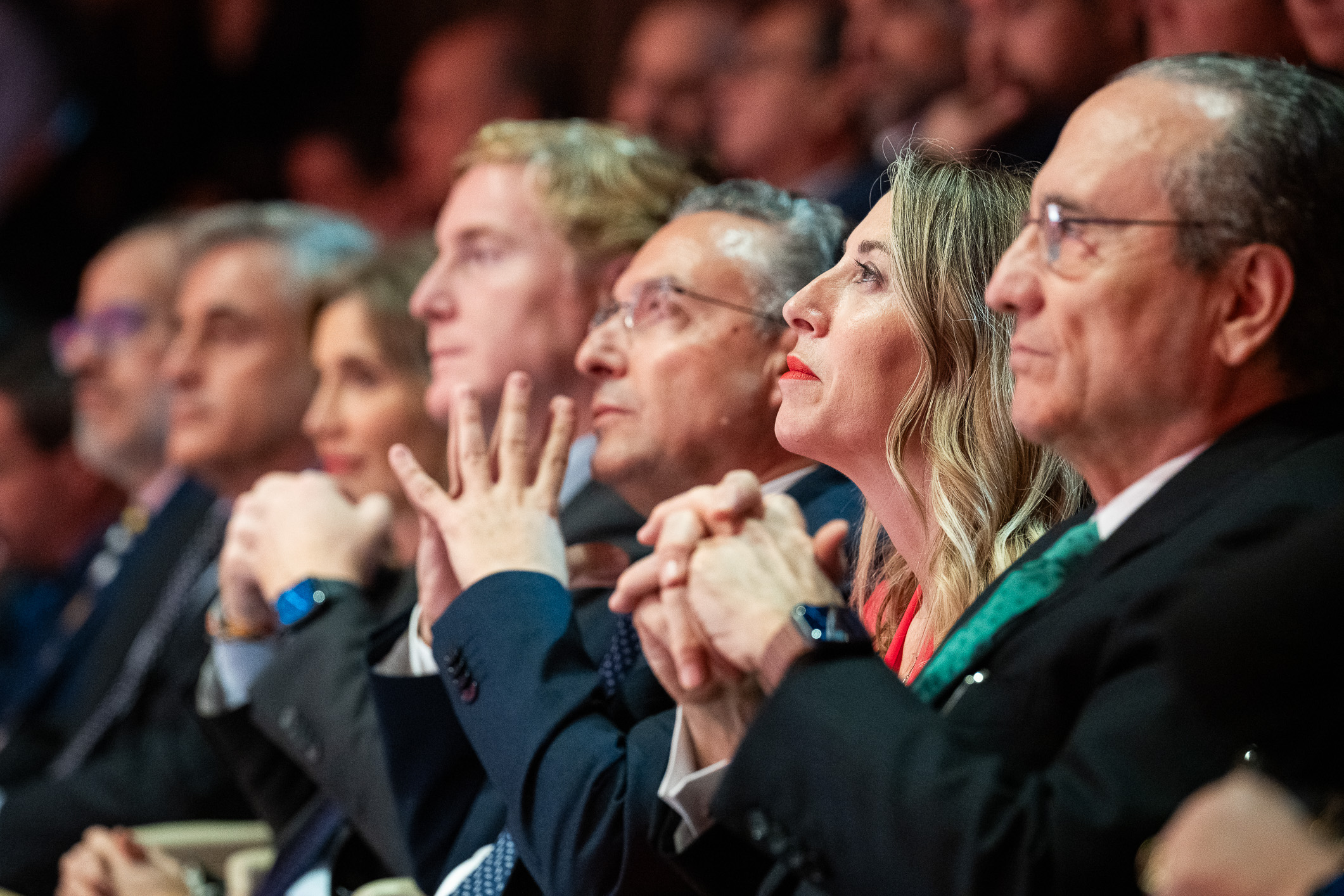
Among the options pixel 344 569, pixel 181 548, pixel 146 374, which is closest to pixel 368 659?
pixel 344 569

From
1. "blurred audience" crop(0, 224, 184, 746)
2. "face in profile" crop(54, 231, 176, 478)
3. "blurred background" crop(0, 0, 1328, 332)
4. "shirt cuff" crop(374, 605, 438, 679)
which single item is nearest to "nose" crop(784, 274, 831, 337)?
"blurred background" crop(0, 0, 1328, 332)

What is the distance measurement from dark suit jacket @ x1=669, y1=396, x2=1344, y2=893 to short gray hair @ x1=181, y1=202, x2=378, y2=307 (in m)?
2.33

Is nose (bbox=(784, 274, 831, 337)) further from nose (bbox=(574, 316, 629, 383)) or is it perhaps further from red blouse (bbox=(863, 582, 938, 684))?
nose (bbox=(574, 316, 629, 383))

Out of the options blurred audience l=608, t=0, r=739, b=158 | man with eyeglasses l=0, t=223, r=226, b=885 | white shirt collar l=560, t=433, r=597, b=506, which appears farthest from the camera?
blurred audience l=608, t=0, r=739, b=158

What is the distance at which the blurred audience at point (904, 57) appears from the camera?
10.1 ft

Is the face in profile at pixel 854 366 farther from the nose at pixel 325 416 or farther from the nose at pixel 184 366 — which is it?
the nose at pixel 184 366

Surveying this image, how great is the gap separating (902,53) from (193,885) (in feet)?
7.04

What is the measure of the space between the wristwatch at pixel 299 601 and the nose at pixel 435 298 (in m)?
0.50

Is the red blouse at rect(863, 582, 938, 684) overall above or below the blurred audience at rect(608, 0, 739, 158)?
below

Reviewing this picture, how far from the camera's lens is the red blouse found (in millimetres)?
1664

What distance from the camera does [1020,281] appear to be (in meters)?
1.38

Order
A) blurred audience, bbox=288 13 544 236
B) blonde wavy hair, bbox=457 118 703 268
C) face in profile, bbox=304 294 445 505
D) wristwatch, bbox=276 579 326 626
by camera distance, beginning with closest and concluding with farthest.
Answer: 1. wristwatch, bbox=276 579 326 626
2. blonde wavy hair, bbox=457 118 703 268
3. face in profile, bbox=304 294 445 505
4. blurred audience, bbox=288 13 544 236

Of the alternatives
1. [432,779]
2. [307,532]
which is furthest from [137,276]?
[432,779]

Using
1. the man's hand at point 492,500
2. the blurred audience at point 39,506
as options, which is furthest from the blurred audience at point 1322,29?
the blurred audience at point 39,506
